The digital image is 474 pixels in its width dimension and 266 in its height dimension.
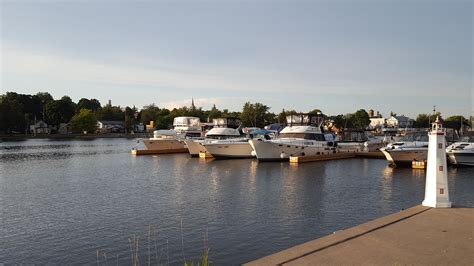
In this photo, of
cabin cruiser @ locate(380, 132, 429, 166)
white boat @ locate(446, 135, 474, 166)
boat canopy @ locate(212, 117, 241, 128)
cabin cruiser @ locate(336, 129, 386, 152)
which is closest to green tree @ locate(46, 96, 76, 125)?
boat canopy @ locate(212, 117, 241, 128)

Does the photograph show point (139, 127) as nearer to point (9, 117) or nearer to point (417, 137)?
point (9, 117)

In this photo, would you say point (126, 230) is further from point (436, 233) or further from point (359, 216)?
point (436, 233)

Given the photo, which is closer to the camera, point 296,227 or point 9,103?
point 296,227

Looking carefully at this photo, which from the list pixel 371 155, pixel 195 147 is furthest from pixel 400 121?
pixel 195 147

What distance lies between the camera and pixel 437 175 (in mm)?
12680

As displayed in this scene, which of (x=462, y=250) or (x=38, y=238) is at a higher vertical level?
(x=462, y=250)

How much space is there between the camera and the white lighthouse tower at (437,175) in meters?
12.3

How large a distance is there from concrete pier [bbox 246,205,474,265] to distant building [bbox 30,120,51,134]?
138 m

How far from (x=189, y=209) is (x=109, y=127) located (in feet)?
448

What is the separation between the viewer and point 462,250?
27.0 feet

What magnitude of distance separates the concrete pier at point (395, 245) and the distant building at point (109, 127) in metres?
142

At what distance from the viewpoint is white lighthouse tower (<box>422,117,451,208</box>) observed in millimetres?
12344

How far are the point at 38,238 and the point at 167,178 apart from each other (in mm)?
16458

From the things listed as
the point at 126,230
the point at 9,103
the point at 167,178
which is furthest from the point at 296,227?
the point at 9,103
